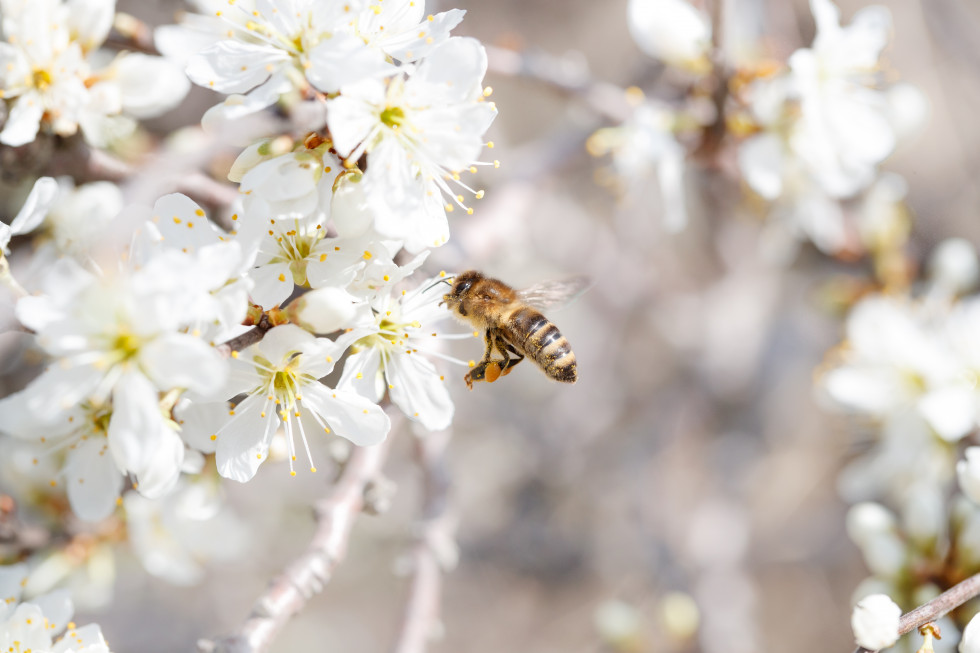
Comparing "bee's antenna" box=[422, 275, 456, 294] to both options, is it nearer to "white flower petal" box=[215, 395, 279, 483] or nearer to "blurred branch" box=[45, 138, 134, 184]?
"white flower petal" box=[215, 395, 279, 483]

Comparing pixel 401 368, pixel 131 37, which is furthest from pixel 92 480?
pixel 131 37

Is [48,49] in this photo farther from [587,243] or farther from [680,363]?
[680,363]

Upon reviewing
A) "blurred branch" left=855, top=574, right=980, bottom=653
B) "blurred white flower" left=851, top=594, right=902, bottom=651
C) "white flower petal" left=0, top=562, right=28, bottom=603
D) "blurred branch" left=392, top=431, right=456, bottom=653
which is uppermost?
"blurred white flower" left=851, top=594, right=902, bottom=651

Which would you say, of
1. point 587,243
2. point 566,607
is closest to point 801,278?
point 587,243

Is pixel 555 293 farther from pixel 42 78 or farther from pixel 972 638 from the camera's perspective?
pixel 42 78

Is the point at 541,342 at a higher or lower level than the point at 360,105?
lower

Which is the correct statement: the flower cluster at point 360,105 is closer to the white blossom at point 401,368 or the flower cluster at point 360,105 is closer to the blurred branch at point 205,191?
the white blossom at point 401,368

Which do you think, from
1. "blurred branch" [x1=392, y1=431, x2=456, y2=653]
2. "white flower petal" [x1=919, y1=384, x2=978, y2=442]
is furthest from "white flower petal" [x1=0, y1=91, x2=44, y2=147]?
"white flower petal" [x1=919, y1=384, x2=978, y2=442]

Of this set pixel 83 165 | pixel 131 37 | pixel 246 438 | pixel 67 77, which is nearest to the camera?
pixel 246 438
